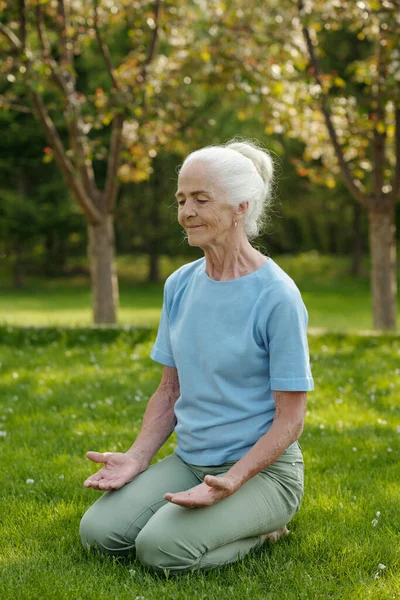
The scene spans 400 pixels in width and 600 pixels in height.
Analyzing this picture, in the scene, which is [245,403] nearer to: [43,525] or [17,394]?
[43,525]

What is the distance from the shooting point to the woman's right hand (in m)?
3.69

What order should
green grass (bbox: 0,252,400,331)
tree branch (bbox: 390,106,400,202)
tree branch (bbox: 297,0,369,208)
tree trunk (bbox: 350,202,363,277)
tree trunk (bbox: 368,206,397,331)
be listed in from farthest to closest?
tree trunk (bbox: 350,202,363,277) < green grass (bbox: 0,252,400,331) < tree trunk (bbox: 368,206,397,331) < tree branch (bbox: 390,106,400,202) < tree branch (bbox: 297,0,369,208)

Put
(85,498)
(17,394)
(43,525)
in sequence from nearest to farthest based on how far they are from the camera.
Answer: (43,525), (85,498), (17,394)

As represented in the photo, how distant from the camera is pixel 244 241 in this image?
12.4ft

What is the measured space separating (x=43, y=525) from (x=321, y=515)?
4.61 ft

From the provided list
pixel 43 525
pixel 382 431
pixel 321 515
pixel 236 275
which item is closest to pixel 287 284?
pixel 236 275

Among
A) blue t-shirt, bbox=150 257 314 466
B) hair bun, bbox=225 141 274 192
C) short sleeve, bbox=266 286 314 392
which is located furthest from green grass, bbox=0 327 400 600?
hair bun, bbox=225 141 274 192

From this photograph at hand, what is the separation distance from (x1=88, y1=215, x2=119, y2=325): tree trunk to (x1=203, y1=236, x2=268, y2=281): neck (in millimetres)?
7755

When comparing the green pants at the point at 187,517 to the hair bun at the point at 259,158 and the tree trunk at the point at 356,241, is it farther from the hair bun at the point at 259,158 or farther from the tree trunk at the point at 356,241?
the tree trunk at the point at 356,241

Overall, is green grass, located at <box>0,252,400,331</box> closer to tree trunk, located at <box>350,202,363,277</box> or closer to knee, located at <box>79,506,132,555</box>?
tree trunk, located at <box>350,202,363,277</box>

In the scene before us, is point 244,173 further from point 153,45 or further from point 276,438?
point 153,45

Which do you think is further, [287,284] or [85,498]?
[85,498]

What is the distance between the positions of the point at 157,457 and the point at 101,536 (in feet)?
5.44

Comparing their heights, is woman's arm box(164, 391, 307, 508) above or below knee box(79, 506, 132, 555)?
above
